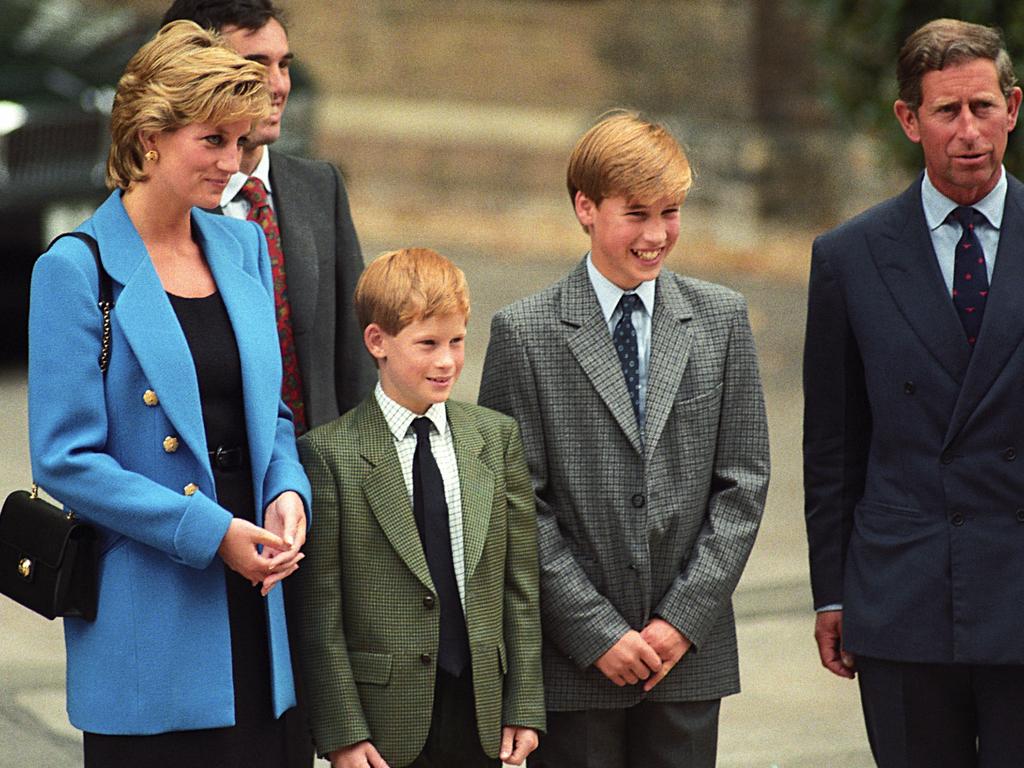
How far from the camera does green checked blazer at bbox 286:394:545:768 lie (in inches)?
135

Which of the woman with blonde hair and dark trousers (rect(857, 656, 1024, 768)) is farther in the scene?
dark trousers (rect(857, 656, 1024, 768))

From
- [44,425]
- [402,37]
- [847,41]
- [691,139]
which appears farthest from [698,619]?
[402,37]

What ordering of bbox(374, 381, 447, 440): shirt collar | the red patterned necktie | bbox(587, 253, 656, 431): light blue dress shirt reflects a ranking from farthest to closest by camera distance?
the red patterned necktie
bbox(587, 253, 656, 431): light blue dress shirt
bbox(374, 381, 447, 440): shirt collar

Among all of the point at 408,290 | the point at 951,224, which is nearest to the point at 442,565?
the point at 408,290

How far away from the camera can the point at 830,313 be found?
12.1ft

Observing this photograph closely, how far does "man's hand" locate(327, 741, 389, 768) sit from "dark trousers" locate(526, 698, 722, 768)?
45cm

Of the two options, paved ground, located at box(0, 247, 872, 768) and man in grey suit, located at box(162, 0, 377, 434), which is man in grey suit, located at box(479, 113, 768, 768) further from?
paved ground, located at box(0, 247, 872, 768)

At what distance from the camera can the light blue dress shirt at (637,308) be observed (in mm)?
3738

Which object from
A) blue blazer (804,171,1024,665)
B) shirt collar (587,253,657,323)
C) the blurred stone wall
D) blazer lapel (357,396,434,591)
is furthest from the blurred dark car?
blue blazer (804,171,1024,665)

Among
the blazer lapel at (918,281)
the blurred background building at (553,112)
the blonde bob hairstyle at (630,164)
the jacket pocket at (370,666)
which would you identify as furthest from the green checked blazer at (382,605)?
the blurred background building at (553,112)

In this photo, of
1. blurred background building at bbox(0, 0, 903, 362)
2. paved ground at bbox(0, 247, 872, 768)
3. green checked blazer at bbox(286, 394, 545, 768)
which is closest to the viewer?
green checked blazer at bbox(286, 394, 545, 768)

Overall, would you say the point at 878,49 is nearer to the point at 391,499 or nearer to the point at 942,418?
the point at 942,418

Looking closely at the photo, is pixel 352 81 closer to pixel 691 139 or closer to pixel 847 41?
pixel 691 139

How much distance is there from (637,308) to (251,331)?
872mm
